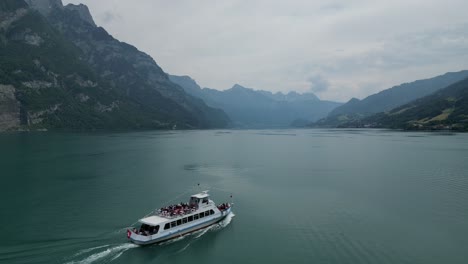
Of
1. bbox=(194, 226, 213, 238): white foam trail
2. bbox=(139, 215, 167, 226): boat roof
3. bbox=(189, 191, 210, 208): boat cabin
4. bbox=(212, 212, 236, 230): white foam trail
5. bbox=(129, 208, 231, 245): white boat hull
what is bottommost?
bbox=(194, 226, 213, 238): white foam trail

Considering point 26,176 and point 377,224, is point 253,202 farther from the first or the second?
point 26,176

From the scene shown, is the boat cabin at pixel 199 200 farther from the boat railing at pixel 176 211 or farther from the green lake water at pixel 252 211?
the green lake water at pixel 252 211

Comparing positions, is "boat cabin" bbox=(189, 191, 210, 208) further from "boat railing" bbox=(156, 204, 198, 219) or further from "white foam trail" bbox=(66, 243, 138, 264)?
"white foam trail" bbox=(66, 243, 138, 264)

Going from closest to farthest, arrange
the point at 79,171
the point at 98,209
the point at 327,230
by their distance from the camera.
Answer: the point at 327,230 → the point at 98,209 → the point at 79,171

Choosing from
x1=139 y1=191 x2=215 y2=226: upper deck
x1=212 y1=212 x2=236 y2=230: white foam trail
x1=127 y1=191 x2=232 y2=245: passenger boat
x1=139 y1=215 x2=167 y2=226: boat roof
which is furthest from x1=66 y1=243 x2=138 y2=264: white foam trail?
x1=212 y1=212 x2=236 y2=230: white foam trail

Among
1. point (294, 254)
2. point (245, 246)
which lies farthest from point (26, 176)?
point (294, 254)

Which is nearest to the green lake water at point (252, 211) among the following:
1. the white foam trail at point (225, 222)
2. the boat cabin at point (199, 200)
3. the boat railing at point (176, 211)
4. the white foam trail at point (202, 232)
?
the white foam trail at point (202, 232)
